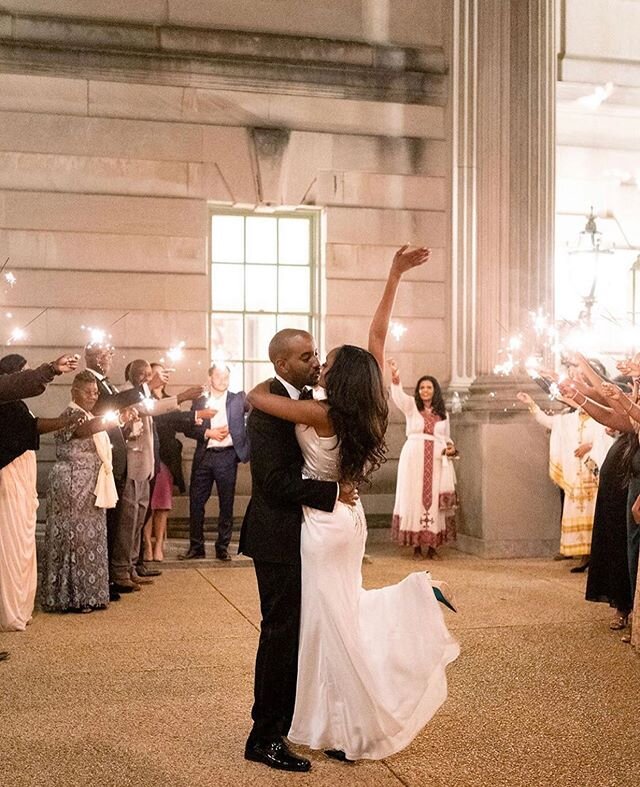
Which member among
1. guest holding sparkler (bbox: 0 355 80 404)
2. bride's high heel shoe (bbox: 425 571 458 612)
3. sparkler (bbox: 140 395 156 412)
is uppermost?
guest holding sparkler (bbox: 0 355 80 404)

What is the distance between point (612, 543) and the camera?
807 cm

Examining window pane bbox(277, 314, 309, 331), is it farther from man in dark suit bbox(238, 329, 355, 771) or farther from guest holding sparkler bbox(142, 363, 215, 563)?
man in dark suit bbox(238, 329, 355, 771)

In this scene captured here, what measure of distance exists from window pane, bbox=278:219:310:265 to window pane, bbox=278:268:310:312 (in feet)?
0.43

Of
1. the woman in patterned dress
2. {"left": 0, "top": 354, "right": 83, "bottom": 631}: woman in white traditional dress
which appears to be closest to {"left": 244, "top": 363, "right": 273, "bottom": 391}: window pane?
the woman in patterned dress

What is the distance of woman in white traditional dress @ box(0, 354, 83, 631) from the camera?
7.41m

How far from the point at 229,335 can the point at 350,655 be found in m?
→ 8.74

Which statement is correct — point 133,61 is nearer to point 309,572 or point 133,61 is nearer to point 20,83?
point 20,83

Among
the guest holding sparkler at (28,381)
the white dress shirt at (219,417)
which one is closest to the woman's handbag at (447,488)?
the white dress shirt at (219,417)

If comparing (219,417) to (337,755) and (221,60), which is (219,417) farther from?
(337,755)

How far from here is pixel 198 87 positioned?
12.8m

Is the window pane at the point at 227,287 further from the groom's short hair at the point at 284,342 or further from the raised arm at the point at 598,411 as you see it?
the groom's short hair at the point at 284,342

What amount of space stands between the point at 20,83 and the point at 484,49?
539 centimetres

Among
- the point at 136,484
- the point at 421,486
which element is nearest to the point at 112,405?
the point at 136,484

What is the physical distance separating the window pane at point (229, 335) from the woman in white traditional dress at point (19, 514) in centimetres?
532
